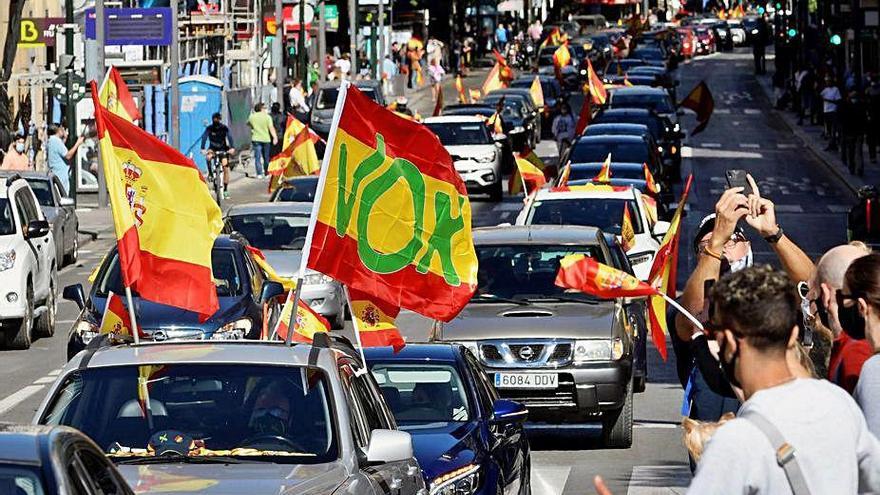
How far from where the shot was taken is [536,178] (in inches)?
1175

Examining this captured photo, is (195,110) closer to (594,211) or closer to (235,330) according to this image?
(594,211)

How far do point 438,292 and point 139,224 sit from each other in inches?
78.9

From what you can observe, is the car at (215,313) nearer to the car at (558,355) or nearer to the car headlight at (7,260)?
the car at (558,355)

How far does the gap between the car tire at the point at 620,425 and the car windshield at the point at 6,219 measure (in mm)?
8705

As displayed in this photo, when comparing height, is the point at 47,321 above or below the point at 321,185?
below

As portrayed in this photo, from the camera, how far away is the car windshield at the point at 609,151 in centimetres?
3284

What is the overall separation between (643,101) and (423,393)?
36516 mm

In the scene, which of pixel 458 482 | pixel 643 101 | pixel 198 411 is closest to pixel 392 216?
pixel 458 482

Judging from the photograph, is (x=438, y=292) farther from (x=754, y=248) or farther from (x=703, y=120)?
(x=703, y=120)

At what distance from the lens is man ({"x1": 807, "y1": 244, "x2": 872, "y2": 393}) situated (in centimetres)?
718

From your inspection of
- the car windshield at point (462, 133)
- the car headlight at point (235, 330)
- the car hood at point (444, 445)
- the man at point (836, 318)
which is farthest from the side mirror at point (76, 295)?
the car windshield at point (462, 133)

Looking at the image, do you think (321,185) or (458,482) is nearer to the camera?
(458,482)

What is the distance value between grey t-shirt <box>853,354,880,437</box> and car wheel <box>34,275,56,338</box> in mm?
17337

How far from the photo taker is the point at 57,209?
2984 cm
